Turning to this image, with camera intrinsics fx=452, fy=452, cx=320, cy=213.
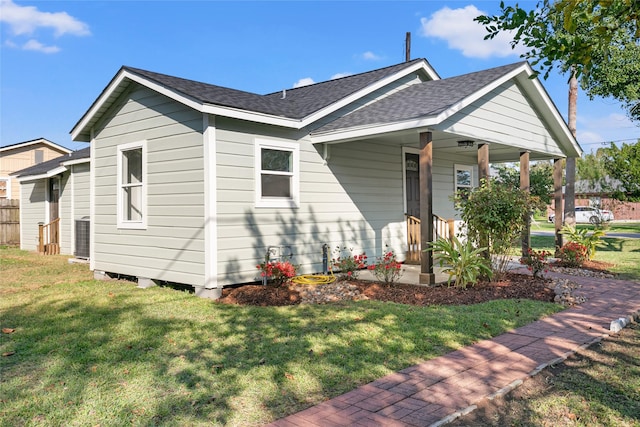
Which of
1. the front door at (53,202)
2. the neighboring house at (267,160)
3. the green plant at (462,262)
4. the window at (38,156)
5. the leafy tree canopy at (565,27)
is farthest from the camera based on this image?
the window at (38,156)

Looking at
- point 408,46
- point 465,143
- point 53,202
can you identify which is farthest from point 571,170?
point 53,202

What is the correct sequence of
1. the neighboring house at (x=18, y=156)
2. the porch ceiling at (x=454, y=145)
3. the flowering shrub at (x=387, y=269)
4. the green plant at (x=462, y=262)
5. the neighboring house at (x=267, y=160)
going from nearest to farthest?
the neighboring house at (x=267, y=160) < the green plant at (x=462, y=262) < the flowering shrub at (x=387, y=269) < the porch ceiling at (x=454, y=145) < the neighboring house at (x=18, y=156)

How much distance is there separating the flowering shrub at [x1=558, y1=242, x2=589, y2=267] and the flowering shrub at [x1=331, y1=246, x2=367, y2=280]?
4939mm

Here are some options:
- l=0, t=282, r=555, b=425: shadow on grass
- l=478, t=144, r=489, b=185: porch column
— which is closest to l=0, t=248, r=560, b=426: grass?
l=0, t=282, r=555, b=425: shadow on grass

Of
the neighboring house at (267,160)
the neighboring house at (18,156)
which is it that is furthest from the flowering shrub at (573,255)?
the neighboring house at (18,156)

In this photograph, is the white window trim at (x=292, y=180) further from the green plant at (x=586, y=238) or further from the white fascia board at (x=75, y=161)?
the green plant at (x=586, y=238)

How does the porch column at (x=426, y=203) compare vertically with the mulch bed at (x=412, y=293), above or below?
above

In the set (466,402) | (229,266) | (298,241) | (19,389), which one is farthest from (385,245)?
(19,389)

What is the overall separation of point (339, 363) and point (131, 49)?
44.1ft

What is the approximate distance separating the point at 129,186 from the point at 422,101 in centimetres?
595

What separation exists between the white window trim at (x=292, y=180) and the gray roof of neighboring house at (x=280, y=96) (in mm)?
534

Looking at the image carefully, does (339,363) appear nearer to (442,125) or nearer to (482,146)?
(442,125)

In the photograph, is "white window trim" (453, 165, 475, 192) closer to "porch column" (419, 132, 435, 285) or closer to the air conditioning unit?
"porch column" (419, 132, 435, 285)

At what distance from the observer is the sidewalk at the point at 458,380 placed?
9.98 ft
